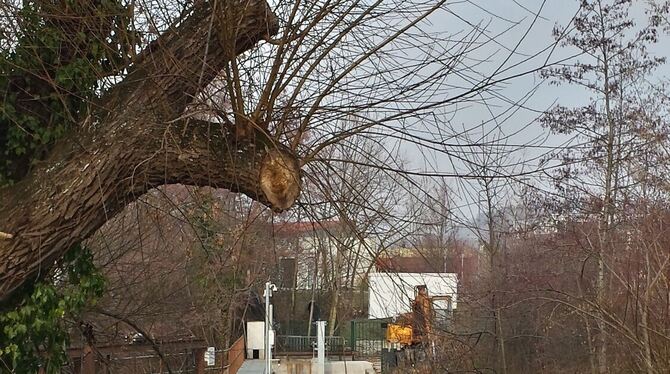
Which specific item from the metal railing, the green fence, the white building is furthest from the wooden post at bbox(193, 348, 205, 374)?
the green fence

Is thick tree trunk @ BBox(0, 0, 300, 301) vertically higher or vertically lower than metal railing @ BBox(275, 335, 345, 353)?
higher

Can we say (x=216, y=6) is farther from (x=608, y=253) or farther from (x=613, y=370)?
(x=613, y=370)

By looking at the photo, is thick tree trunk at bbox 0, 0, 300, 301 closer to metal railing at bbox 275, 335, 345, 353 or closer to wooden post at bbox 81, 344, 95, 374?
wooden post at bbox 81, 344, 95, 374

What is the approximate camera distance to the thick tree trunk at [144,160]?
136 inches

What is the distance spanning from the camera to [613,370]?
32.2 feet

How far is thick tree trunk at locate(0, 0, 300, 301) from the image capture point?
11.4 ft

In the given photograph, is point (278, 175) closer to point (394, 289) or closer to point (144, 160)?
point (144, 160)

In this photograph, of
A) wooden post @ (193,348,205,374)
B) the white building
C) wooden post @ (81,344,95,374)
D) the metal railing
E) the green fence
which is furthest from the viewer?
the green fence

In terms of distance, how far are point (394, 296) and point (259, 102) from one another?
1574mm

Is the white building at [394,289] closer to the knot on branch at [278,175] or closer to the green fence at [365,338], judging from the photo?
the knot on branch at [278,175]

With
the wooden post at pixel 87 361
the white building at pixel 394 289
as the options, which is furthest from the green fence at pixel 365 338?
the white building at pixel 394 289

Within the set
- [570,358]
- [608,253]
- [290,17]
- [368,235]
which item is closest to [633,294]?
[608,253]

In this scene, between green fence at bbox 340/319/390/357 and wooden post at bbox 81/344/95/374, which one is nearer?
wooden post at bbox 81/344/95/374

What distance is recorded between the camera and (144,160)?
11.4ft
